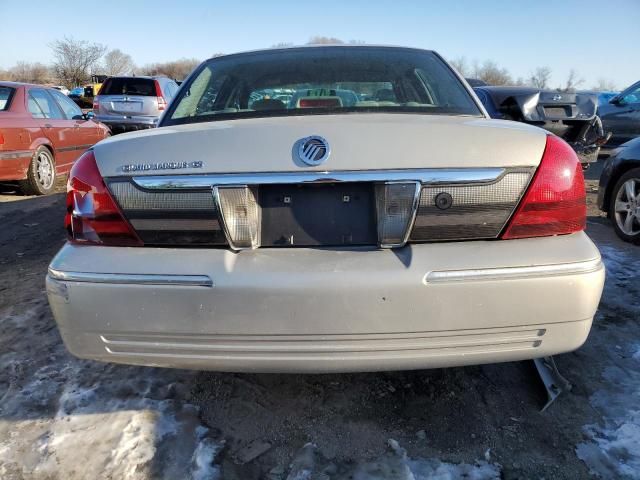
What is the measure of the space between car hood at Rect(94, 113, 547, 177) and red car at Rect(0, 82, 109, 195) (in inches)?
229

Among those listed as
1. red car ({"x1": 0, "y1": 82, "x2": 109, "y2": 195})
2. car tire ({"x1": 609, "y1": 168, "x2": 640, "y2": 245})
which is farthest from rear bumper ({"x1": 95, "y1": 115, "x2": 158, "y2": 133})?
car tire ({"x1": 609, "y1": 168, "x2": 640, "y2": 245})

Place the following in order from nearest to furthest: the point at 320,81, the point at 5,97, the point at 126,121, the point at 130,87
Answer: the point at 320,81 → the point at 5,97 → the point at 126,121 → the point at 130,87

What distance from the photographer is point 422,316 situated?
5.71 feet

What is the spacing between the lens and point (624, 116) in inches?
411

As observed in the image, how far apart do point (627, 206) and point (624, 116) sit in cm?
682

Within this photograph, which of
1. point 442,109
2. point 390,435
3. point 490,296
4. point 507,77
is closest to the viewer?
point 490,296

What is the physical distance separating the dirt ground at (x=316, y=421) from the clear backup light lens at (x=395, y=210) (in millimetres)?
857

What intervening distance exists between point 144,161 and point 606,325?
2.74m

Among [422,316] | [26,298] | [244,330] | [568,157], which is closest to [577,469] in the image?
[422,316]

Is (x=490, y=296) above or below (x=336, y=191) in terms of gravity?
below

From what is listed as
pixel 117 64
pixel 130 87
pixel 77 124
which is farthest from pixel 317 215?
pixel 117 64

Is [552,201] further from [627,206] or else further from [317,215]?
[627,206]

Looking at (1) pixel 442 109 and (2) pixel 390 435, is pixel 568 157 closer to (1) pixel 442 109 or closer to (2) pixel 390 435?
(1) pixel 442 109

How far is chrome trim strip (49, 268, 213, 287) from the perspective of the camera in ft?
5.74
